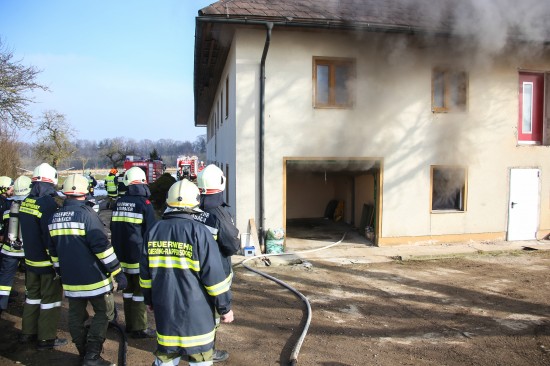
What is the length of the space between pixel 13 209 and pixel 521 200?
10.3 meters

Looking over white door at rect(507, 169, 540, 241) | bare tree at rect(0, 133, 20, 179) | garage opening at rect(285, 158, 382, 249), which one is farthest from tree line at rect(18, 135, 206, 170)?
white door at rect(507, 169, 540, 241)

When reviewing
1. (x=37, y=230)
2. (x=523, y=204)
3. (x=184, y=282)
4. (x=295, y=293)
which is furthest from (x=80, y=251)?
(x=523, y=204)

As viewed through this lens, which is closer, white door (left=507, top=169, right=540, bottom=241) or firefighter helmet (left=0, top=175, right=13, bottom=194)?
firefighter helmet (left=0, top=175, right=13, bottom=194)

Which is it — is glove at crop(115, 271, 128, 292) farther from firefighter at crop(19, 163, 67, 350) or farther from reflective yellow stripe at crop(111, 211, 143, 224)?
firefighter at crop(19, 163, 67, 350)

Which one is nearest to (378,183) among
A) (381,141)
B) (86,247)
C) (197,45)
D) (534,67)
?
(381,141)

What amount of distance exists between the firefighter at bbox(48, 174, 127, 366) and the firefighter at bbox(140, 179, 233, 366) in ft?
3.55

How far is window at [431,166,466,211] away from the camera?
9672 millimetres

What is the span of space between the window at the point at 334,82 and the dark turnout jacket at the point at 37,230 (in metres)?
6.02

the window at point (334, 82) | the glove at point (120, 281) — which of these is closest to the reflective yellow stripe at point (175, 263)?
the glove at point (120, 281)

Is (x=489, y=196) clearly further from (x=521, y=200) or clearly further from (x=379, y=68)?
(x=379, y=68)

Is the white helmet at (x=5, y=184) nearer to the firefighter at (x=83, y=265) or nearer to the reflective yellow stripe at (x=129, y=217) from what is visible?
the reflective yellow stripe at (x=129, y=217)

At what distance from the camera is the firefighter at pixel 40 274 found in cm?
423

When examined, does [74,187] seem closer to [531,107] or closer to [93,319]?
[93,319]

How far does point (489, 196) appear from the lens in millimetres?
9742
